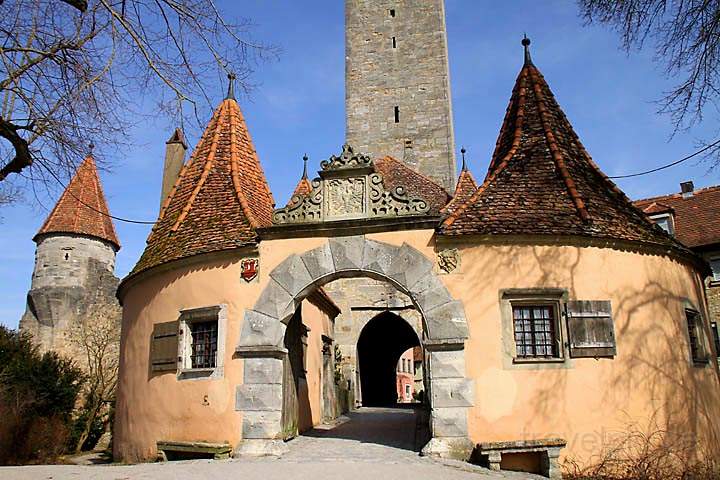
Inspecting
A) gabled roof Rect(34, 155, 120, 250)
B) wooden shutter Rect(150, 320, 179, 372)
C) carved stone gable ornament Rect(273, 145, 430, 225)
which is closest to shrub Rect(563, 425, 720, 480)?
carved stone gable ornament Rect(273, 145, 430, 225)

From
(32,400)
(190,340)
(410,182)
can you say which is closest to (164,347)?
(190,340)

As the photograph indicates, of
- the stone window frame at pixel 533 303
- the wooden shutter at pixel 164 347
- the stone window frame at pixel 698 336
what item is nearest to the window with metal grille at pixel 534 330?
the stone window frame at pixel 533 303

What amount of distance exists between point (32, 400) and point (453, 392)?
581 inches

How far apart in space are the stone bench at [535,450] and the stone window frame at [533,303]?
1078 millimetres

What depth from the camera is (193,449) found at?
9.84 meters

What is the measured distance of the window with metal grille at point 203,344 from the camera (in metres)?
10.6

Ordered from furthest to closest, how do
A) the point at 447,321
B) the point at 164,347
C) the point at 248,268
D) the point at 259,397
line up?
the point at 164,347 < the point at 248,268 < the point at 259,397 < the point at 447,321

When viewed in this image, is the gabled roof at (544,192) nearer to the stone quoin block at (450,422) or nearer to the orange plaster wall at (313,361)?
the stone quoin block at (450,422)

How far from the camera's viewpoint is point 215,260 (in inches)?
422

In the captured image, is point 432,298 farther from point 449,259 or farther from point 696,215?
point 696,215

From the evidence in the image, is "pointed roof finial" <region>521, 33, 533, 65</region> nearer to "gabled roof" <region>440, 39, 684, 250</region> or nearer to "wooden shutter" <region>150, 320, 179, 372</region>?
"gabled roof" <region>440, 39, 684, 250</region>

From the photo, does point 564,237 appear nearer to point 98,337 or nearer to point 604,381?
point 604,381

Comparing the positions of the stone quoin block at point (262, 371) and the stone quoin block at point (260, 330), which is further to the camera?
the stone quoin block at point (260, 330)

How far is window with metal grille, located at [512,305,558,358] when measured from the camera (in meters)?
9.63
